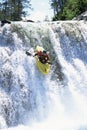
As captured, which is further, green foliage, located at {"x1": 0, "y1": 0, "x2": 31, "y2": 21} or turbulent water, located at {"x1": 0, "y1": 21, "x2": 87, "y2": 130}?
green foliage, located at {"x1": 0, "y1": 0, "x2": 31, "y2": 21}

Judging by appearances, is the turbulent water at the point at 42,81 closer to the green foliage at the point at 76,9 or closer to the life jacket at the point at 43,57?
the life jacket at the point at 43,57

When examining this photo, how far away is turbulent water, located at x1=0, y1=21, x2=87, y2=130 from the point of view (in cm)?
1515

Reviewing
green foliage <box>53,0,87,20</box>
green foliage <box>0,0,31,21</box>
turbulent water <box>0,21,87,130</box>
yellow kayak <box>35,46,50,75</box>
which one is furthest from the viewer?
green foliage <box>0,0,31,21</box>

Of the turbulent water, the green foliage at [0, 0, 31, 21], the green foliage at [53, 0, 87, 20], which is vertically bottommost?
the turbulent water

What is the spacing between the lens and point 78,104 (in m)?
16.8

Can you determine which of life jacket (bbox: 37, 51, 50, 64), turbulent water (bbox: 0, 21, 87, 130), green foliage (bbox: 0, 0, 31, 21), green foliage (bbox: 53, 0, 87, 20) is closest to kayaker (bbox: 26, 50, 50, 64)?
life jacket (bbox: 37, 51, 50, 64)

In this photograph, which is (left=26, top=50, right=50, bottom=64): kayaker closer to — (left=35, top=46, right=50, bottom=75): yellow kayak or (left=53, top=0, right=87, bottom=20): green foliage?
(left=35, top=46, right=50, bottom=75): yellow kayak

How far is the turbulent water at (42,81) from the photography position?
49.7 feet

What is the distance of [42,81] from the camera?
16.5 m

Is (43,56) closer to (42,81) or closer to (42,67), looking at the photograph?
(42,67)

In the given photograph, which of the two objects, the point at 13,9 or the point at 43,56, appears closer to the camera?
the point at 43,56

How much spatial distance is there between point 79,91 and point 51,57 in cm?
192

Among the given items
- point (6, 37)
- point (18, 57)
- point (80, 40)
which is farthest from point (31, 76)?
point (80, 40)

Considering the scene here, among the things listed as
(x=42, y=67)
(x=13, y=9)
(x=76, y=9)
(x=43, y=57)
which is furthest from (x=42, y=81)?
(x=13, y=9)
